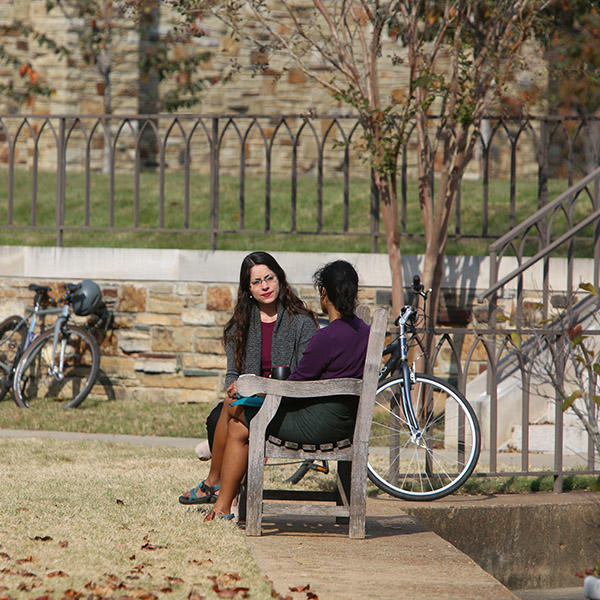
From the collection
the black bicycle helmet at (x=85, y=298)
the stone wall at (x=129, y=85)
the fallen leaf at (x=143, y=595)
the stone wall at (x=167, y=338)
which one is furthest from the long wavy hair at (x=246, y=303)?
the stone wall at (x=129, y=85)

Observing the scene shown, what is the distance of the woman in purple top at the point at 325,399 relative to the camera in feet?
14.0

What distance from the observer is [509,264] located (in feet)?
26.4

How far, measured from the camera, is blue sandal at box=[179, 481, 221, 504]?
4.82 m

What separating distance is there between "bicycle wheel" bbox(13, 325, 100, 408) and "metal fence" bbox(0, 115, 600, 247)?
99cm

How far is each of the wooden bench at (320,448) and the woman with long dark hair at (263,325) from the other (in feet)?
1.49

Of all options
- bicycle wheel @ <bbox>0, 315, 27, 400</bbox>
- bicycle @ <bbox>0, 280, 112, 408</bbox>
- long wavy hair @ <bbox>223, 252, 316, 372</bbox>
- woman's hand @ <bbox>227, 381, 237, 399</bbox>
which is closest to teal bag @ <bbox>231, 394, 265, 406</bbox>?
woman's hand @ <bbox>227, 381, 237, 399</bbox>

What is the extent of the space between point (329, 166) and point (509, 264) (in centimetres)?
979

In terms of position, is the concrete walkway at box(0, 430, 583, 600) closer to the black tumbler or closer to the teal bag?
the teal bag

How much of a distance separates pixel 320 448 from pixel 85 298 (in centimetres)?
442

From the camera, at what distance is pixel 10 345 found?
8.62m

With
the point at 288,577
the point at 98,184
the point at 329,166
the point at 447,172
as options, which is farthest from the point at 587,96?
the point at 288,577

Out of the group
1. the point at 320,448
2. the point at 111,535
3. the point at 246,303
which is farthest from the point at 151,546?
the point at 246,303

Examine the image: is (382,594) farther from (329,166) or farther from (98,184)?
(329,166)

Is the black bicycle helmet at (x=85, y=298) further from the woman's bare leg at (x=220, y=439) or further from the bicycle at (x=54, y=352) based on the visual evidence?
the woman's bare leg at (x=220, y=439)
